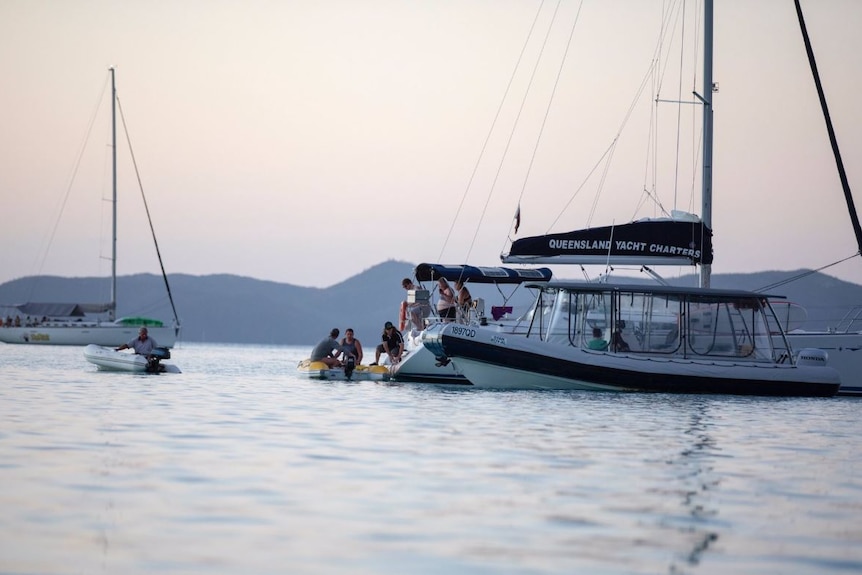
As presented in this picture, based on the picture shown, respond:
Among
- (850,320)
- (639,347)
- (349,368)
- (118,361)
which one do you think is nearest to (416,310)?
(349,368)

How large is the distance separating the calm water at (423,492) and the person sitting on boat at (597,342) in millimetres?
7991

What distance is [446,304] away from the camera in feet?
105

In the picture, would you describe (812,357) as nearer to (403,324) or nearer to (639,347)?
(639,347)

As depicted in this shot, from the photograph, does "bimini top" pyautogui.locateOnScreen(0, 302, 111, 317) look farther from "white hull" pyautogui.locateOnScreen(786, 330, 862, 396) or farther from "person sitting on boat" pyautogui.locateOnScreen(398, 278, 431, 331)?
"white hull" pyautogui.locateOnScreen(786, 330, 862, 396)

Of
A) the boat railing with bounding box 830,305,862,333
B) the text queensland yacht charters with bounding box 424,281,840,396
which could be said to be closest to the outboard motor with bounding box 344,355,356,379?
the text queensland yacht charters with bounding box 424,281,840,396

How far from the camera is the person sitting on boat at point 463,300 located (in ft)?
104

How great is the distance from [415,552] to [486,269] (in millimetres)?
25602

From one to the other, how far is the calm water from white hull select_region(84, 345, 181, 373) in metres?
15.8

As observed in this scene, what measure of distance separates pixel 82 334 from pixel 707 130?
71302 mm

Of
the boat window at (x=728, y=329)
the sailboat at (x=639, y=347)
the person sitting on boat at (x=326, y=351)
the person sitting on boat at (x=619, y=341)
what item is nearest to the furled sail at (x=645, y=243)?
the sailboat at (x=639, y=347)

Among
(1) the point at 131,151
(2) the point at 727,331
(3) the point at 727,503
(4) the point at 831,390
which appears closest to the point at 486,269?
(2) the point at 727,331

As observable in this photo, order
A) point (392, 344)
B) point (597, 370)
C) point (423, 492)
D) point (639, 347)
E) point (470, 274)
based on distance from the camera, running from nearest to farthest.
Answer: point (423, 492) < point (597, 370) < point (639, 347) < point (470, 274) < point (392, 344)

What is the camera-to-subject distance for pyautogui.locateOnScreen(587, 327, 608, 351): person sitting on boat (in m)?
28.5

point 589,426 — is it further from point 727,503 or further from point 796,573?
point 796,573
